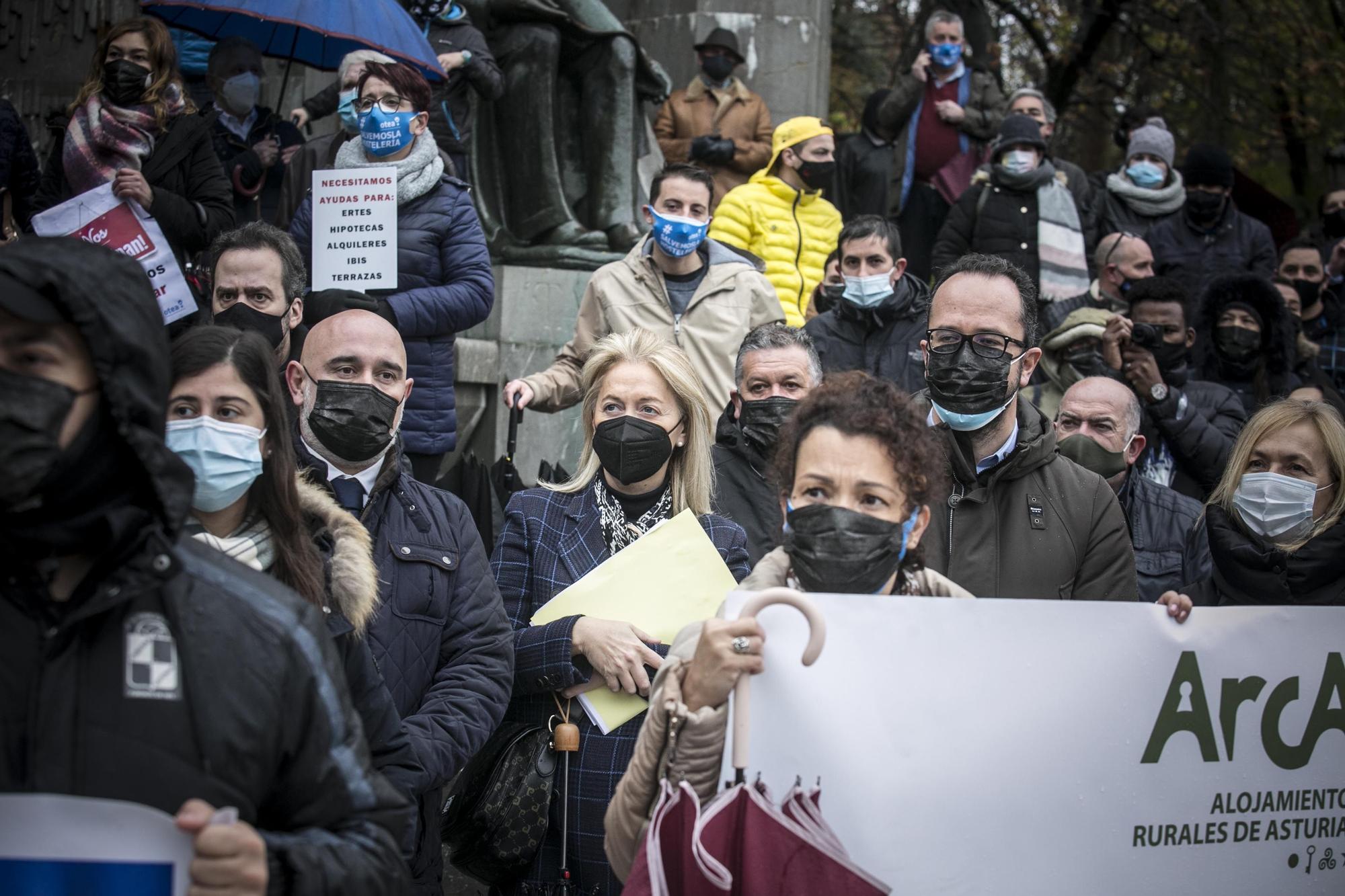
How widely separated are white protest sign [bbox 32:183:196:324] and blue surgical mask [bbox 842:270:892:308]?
283 cm

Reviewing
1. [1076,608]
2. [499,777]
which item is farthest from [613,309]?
[1076,608]

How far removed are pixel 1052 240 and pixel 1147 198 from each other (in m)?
1.47

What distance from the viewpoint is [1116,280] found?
816 centimetres

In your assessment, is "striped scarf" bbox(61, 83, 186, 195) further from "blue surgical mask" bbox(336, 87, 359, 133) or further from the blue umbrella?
"blue surgical mask" bbox(336, 87, 359, 133)

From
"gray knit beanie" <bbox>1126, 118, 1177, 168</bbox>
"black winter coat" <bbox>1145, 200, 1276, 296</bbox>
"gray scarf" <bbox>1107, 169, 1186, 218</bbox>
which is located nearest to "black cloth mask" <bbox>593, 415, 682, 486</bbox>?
"black winter coat" <bbox>1145, 200, 1276, 296</bbox>

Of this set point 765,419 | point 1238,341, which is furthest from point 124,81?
point 1238,341

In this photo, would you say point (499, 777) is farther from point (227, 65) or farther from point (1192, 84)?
point (1192, 84)

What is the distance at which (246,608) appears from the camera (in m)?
2.22

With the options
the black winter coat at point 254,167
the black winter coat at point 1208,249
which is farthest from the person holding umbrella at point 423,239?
the black winter coat at point 1208,249

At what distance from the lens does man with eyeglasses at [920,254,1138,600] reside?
3.91 metres

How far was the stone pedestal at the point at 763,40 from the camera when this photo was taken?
11.7 meters

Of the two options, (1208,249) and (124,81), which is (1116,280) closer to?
(1208,249)

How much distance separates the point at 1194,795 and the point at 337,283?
3968 millimetres

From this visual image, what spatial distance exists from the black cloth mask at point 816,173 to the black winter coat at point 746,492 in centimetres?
347
